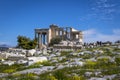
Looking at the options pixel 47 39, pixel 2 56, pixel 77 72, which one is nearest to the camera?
pixel 77 72

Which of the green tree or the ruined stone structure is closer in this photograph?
the green tree

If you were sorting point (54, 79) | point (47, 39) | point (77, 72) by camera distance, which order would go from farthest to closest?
1. point (47, 39)
2. point (77, 72)
3. point (54, 79)

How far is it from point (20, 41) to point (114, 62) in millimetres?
74712

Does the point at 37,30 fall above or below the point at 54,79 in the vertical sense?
above

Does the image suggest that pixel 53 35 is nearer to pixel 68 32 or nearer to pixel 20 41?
pixel 68 32

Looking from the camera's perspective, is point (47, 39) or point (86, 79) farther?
point (47, 39)

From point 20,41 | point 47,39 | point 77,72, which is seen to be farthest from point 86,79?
point 47,39

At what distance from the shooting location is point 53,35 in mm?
142250

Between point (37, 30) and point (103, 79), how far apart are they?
12131cm

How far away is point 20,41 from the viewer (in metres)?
101

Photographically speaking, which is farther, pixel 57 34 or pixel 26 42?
pixel 57 34

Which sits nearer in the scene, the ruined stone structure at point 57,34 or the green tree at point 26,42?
the green tree at point 26,42

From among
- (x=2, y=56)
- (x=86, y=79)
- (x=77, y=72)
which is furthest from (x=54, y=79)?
(x=2, y=56)

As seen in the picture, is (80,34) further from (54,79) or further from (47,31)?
(54,79)
